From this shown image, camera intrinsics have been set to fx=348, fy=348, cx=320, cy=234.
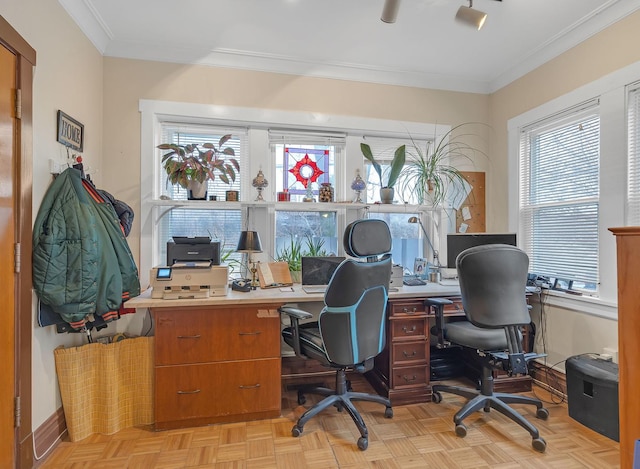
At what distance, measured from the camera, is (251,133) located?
9.84 ft

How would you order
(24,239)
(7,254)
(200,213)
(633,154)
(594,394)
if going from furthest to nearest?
(200,213)
(633,154)
(594,394)
(24,239)
(7,254)

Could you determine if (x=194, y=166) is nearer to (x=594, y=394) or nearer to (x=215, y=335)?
(x=215, y=335)

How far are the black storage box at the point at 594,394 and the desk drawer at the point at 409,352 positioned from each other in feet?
3.02

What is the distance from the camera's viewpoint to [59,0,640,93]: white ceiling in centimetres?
229

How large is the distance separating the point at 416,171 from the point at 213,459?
278cm

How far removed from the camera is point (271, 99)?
9.80 ft

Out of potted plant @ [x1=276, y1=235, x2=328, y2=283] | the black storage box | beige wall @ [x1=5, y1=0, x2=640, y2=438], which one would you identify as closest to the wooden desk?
potted plant @ [x1=276, y1=235, x2=328, y2=283]

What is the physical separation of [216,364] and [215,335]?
18 cm

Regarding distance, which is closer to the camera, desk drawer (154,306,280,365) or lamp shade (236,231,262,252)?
desk drawer (154,306,280,365)

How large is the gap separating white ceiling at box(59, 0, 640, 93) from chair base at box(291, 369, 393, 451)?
7.94 ft

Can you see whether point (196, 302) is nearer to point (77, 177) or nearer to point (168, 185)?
point (77, 177)

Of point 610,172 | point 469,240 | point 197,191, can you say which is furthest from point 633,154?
point 197,191

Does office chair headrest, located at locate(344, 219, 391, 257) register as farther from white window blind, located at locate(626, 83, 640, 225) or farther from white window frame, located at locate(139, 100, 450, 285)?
white window blind, located at locate(626, 83, 640, 225)

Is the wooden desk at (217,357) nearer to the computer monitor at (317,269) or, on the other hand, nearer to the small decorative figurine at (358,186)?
the computer monitor at (317,269)
